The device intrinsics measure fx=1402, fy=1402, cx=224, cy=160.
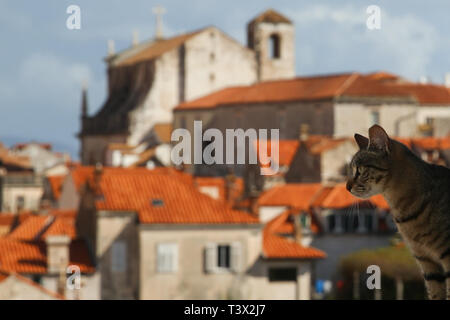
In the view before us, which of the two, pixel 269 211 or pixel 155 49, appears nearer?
pixel 269 211

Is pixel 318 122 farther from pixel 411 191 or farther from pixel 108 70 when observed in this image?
pixel 411 191

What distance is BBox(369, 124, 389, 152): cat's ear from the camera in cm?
641

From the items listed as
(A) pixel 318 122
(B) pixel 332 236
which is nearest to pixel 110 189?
→ (B) pixel 332 236

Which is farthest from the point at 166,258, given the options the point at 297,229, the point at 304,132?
the point at 304,132

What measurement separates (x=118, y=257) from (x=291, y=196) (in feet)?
74.6

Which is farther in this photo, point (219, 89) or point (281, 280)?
point (219, 89)

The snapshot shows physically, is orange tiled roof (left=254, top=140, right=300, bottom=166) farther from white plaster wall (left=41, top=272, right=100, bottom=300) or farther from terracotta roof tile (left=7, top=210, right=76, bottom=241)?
white plaster wall (left=41, top=272, right=100, bottom=300)

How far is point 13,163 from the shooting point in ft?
393

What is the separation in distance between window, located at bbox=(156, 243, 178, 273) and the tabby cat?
49183 millimetres

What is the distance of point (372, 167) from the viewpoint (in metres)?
6.51

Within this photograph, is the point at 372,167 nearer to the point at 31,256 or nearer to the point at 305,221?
the point at 31,256

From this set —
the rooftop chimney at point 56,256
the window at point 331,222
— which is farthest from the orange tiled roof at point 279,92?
the rooftop chimney at point 56,256

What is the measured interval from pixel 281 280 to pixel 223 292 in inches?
96.7

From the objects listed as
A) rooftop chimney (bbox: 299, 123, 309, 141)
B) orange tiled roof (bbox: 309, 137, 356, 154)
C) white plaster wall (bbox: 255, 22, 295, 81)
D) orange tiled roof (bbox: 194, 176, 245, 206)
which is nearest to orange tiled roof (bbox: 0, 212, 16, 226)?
orange tiled roof (bbox: 194, 176, 245, 206)
